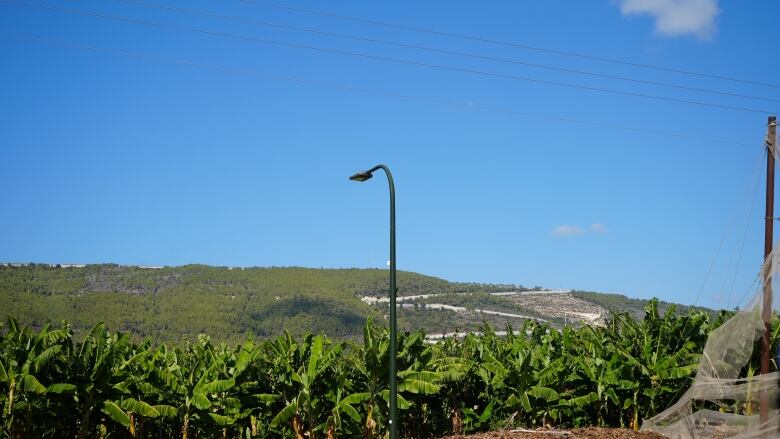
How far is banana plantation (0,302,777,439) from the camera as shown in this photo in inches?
872

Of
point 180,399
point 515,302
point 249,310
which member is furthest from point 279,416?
point 515,302

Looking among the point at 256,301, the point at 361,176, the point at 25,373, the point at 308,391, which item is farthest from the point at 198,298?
the point at 361,176

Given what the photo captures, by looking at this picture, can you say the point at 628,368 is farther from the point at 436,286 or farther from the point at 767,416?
the point at 436,286

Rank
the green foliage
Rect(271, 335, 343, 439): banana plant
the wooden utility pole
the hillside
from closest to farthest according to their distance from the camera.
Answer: the wooden utility pole, Rect(271, 335, 343, 439): banana plant, the green foliage, the hillside

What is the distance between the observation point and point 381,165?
18.2 meters

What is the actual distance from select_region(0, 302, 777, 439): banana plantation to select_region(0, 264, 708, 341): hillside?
2245 inches

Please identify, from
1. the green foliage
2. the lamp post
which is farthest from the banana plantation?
the green foliage

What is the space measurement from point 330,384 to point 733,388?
496 inches

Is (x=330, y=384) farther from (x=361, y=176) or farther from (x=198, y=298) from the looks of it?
(x=198, y=298)

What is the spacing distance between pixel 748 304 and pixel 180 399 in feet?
59.5

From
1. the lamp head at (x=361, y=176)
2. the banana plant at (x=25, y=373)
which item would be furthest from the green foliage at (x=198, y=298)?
the lamp head at (x=361, y=176)

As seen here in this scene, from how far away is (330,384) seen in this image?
83.8ft

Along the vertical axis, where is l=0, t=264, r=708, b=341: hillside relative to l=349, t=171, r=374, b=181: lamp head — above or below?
below

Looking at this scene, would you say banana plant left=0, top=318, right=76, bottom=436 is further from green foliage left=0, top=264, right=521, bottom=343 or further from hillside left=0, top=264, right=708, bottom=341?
hillside left=0, top=264, right=708, bottom=341
